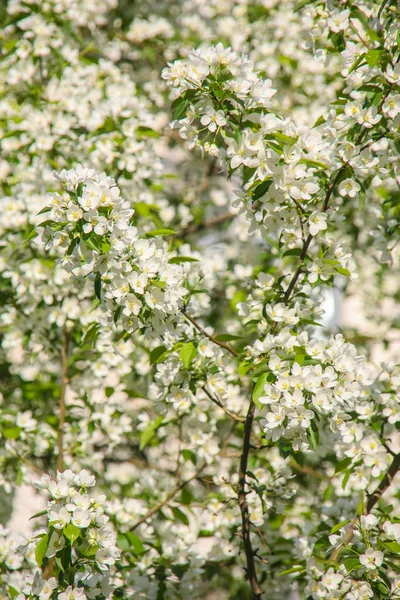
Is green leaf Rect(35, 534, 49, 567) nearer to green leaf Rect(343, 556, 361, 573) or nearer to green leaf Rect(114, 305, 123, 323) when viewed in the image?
green leaf Rect(114, 305, 123, 323)

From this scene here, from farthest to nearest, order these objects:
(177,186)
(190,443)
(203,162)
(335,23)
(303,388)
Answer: (177,186), (203,162), (190,443), (335,23), (303,388)

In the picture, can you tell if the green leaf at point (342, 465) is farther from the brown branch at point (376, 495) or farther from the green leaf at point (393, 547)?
the green leaf at point (393, 547)

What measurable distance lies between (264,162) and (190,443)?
142cm

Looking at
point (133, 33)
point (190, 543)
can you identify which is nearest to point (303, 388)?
point (190, 543)

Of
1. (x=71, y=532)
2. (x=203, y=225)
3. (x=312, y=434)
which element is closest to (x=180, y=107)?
(x=312, y=434)

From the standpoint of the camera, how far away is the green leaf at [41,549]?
1.98 meters

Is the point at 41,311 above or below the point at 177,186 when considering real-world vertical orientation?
below

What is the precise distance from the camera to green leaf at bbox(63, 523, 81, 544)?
200cm

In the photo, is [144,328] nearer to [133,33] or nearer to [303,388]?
[303,388]

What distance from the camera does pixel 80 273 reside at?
216 cm

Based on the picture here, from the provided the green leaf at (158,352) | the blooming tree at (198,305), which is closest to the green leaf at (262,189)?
the blooming tree at (198,305)

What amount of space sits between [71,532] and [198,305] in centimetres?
117

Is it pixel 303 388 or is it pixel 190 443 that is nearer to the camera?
pixel 303 388

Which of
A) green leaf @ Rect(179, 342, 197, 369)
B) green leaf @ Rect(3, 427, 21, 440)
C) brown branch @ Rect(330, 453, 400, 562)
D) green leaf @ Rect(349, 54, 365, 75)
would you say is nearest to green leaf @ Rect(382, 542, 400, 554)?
brown branch @ Rect(330, 453, 400, 562)
